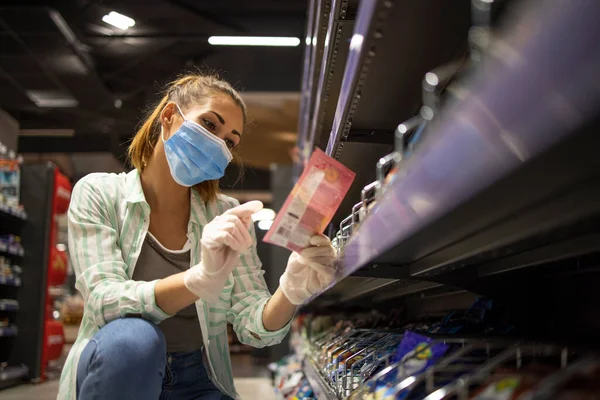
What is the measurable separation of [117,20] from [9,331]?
357 centimetres

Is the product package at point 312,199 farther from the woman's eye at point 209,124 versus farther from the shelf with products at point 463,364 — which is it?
the woman's eye at point 209,124

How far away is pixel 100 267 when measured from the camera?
164 cm

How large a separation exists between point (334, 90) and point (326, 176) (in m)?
1.49

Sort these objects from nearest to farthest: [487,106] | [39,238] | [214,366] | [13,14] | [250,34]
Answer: [487,106] < [214,366] < [39,238] < [13,14] < [250,34]

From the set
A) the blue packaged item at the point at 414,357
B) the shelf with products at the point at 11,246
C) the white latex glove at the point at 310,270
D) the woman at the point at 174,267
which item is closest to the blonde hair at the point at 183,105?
the woman at the point at 174,267

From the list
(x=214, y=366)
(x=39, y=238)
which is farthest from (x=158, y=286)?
(x=39, y=238)

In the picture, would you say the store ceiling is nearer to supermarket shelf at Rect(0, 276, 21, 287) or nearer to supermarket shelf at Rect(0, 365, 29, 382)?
supermarket shelf at Rect(0, 276, 21, 287)

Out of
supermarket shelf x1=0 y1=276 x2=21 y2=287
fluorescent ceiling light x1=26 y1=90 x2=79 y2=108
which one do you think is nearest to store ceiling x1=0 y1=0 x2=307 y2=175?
fluorescent ceiling light x1=26 y1=90 x2=79 y2=108

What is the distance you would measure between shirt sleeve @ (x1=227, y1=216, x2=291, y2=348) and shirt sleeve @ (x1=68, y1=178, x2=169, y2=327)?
1.12 feet

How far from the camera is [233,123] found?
193 centimetres

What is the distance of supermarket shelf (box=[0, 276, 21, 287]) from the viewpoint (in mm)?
5397

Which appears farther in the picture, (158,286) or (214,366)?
(214,366)

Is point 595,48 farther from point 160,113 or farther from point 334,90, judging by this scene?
point 334,90

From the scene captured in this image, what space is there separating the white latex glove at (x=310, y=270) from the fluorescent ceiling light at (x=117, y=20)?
6.09m
